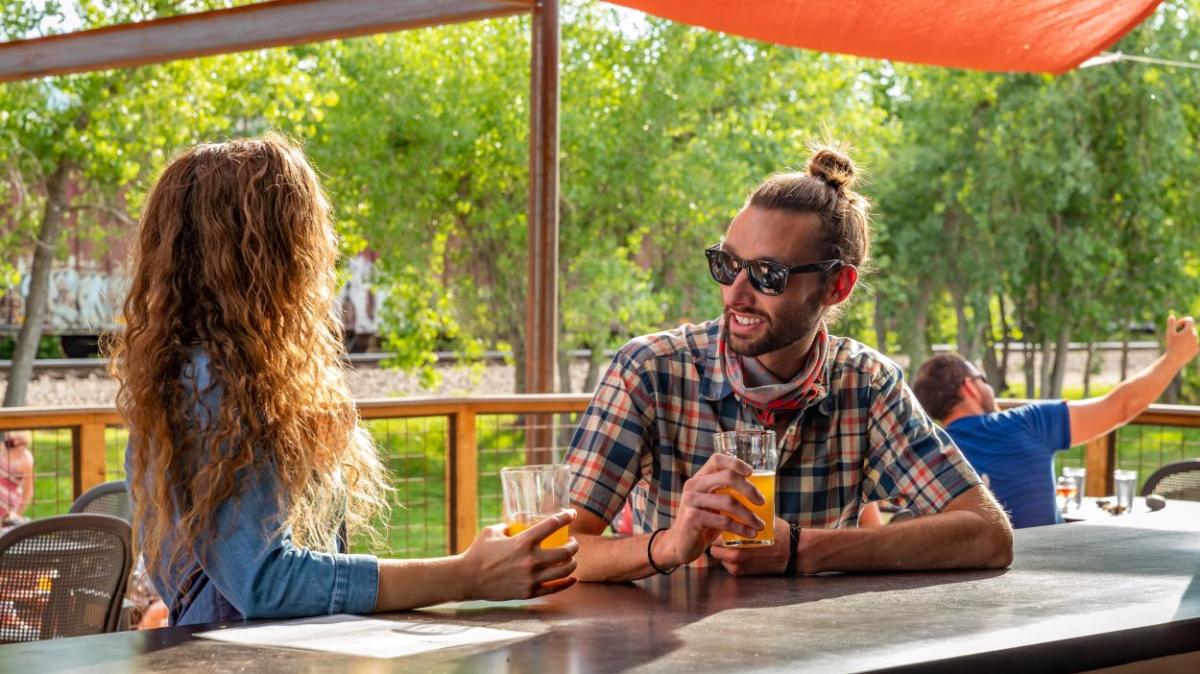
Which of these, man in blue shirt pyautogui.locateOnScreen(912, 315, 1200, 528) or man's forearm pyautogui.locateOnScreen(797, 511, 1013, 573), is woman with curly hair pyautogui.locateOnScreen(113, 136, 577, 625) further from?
man in blue shirt pyautogui.locateOnScreen(912, 315, 1200, 528)

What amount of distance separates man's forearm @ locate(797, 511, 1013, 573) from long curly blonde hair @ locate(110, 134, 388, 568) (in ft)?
2.42

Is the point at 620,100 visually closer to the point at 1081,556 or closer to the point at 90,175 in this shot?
the point at 90,175

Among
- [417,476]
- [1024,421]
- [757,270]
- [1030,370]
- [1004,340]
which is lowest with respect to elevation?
[417,476]

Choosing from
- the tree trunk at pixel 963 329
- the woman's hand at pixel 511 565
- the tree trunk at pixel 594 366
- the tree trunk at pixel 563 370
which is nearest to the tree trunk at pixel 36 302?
the tree trunk at pixel 563 370

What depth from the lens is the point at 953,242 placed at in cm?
1927

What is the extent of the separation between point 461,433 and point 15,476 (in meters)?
1.97

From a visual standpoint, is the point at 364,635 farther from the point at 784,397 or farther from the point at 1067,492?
the point at 1067,492

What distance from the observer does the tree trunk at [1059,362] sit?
19562 millimetres

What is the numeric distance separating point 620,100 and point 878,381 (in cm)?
1454

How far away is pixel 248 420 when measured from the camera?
174cm

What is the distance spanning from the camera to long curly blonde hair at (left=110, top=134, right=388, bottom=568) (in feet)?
5.68

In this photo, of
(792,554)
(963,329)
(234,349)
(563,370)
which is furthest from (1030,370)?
(234,349)

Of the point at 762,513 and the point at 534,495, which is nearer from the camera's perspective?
the point at 534,495

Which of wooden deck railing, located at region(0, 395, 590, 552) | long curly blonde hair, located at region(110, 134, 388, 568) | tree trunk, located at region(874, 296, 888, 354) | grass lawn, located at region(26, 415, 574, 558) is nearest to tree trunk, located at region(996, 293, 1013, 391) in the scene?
tree trunk, located at region(874, 296, 888, 354)
